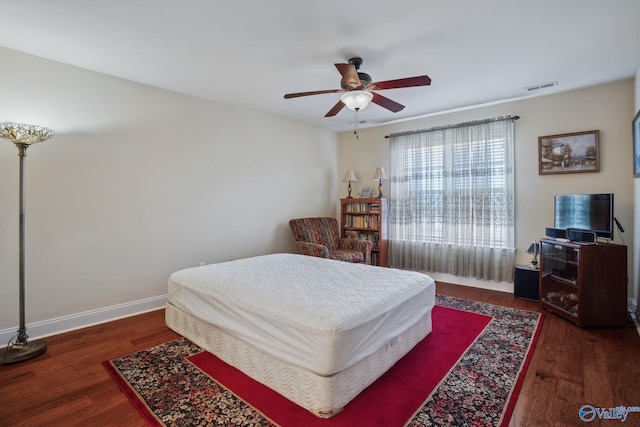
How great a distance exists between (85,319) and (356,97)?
345 centimetres

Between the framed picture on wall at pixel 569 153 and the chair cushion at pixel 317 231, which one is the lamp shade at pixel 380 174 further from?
the framed picture on wall at pixel 569 153

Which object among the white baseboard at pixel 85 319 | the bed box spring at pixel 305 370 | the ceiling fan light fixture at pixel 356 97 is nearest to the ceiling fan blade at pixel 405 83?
the ceiling fan light fixture at pixel 356 97

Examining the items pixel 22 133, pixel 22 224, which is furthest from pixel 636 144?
pixel 22 224

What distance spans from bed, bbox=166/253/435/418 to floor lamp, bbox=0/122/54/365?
103 cm

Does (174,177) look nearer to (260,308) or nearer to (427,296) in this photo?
(260,308)

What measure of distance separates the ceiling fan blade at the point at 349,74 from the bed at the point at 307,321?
5.52 ft

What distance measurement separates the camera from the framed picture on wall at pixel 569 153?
3.48 m

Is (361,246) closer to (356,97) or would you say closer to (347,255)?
(347,255)

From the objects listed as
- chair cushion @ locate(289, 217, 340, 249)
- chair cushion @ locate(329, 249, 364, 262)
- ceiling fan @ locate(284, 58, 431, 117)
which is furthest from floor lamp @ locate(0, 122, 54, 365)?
chair cushion @ locate(329, 249, 364, 262)

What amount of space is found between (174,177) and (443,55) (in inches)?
126

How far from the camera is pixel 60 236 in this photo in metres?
2.86

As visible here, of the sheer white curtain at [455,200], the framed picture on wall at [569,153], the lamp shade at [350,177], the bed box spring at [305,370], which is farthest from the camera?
the lamp shade at [350,177]

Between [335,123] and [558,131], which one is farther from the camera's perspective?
[335,123]

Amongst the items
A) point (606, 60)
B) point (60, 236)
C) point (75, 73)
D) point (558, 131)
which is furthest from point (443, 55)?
point (60, 236)
